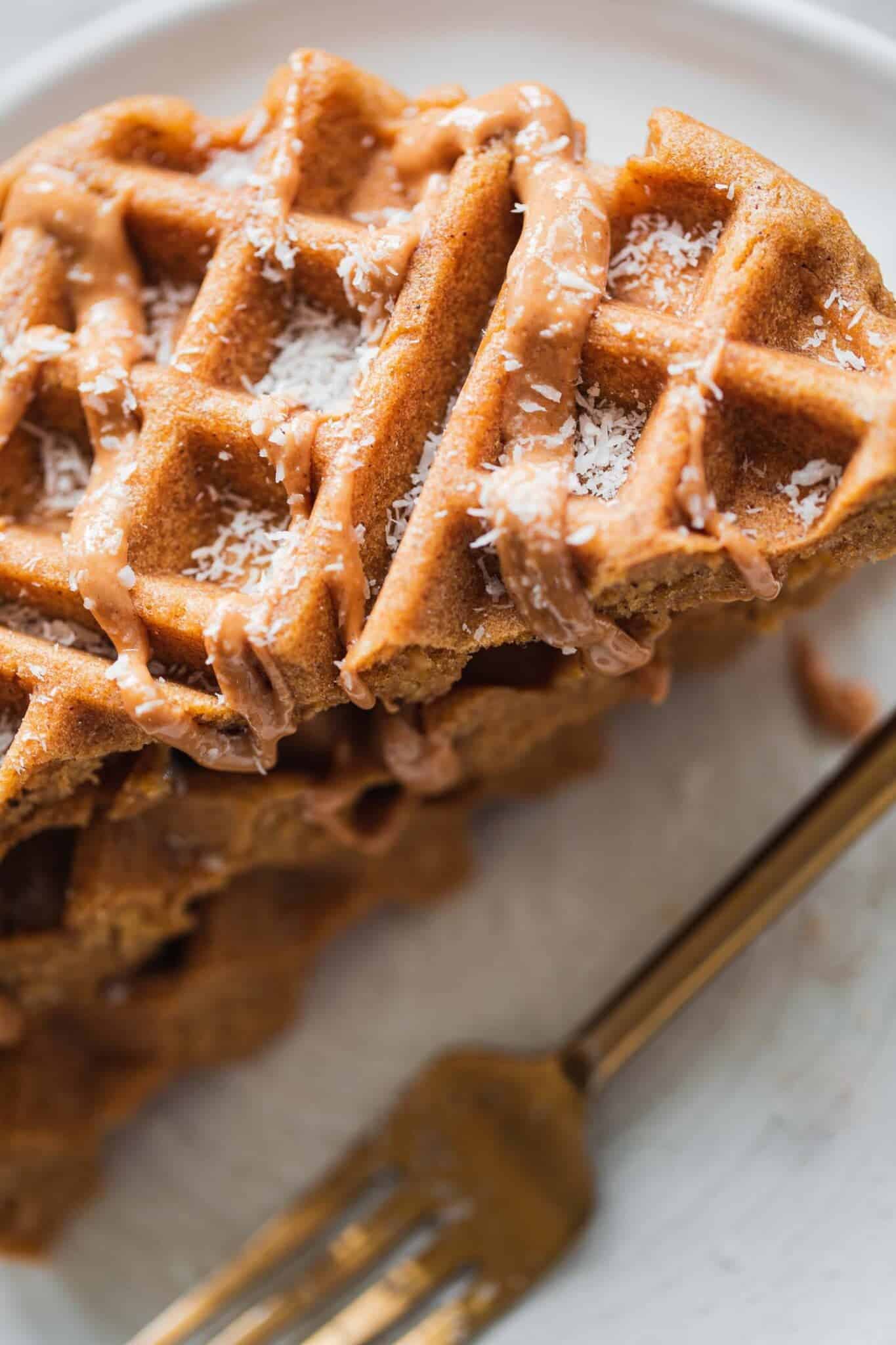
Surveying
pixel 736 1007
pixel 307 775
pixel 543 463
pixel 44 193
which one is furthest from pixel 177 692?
pixel 736 1007

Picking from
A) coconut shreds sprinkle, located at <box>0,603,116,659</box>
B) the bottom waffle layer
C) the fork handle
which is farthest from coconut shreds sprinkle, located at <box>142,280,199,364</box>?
the fork handle

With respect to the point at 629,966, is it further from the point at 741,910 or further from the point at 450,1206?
the point at 450,1206

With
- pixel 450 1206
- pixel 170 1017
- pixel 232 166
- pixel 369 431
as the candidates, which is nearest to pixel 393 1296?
pixel 450 1206

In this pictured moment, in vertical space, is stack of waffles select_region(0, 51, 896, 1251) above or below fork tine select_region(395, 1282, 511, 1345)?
above

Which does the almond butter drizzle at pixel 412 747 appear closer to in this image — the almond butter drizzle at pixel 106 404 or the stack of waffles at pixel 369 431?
the stack of waffles at pixel 369 431

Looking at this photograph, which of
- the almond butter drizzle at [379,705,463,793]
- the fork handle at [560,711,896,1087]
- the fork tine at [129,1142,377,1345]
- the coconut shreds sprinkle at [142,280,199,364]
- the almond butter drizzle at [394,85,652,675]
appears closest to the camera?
the almond butter drizzle at [394,85,652,675]

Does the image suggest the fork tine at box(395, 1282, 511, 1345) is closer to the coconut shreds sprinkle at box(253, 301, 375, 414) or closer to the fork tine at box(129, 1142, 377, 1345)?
the fork tine at box(129, 1142, 377, 1345)
